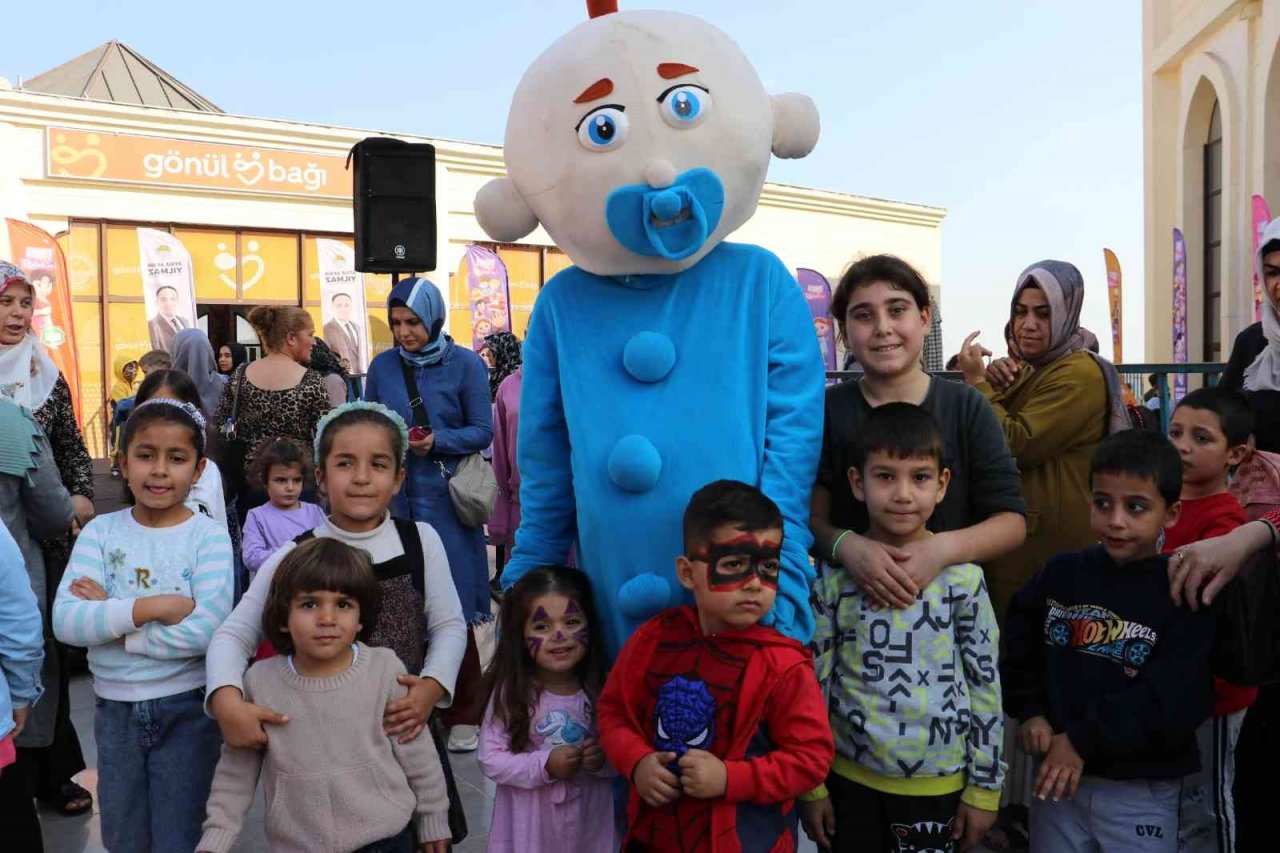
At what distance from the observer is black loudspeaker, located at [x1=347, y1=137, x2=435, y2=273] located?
20.4 ft

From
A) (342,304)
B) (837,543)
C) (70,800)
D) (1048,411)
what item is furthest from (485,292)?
(837,543)

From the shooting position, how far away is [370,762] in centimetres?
232

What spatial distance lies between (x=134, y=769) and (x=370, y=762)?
0.70 meters

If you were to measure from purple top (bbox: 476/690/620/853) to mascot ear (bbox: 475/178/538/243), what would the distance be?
1064 millimetres

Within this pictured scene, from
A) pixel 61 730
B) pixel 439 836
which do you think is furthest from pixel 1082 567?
pixel 61 730

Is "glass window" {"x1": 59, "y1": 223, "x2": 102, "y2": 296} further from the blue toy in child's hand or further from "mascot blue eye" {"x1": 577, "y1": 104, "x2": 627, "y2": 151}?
the blue toy in child's hand

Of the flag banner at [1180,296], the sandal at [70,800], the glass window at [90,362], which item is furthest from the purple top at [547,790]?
the glass window at [90,362]

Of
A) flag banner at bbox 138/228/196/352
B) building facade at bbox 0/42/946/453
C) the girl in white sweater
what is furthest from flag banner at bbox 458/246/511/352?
the girl in white sweater

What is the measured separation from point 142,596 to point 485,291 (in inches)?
586

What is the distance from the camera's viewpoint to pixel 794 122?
246 cm

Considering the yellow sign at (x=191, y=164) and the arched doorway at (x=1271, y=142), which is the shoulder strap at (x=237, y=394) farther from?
the yellow sign at (x=191, y=164)

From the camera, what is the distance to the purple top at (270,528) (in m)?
4.00

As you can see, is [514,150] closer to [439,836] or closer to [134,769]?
[439,836]

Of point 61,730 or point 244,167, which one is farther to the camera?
point 244,167
